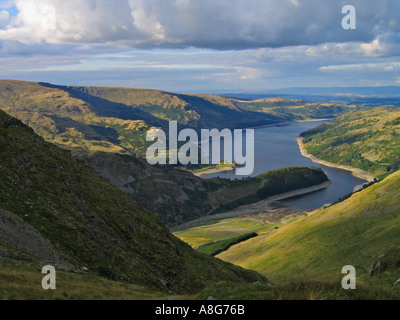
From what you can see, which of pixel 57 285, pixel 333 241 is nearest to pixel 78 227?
pixel 57 285

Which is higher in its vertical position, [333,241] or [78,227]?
[78,227]

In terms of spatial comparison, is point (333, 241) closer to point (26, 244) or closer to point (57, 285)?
point (26, 244)

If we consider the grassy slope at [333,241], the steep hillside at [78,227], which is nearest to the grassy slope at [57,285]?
the steep hillside at [78,227]

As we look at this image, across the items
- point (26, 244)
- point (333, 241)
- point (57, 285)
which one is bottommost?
point (333, 241)

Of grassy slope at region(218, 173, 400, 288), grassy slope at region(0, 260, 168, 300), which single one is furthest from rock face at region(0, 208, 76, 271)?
grassy slope at region(218, 173, 400, 288)

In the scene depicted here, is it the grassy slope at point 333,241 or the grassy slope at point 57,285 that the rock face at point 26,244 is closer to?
the grassy slope at point 57,285

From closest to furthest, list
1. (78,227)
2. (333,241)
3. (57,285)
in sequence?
(57,285) < (78,227) < (333,241)
